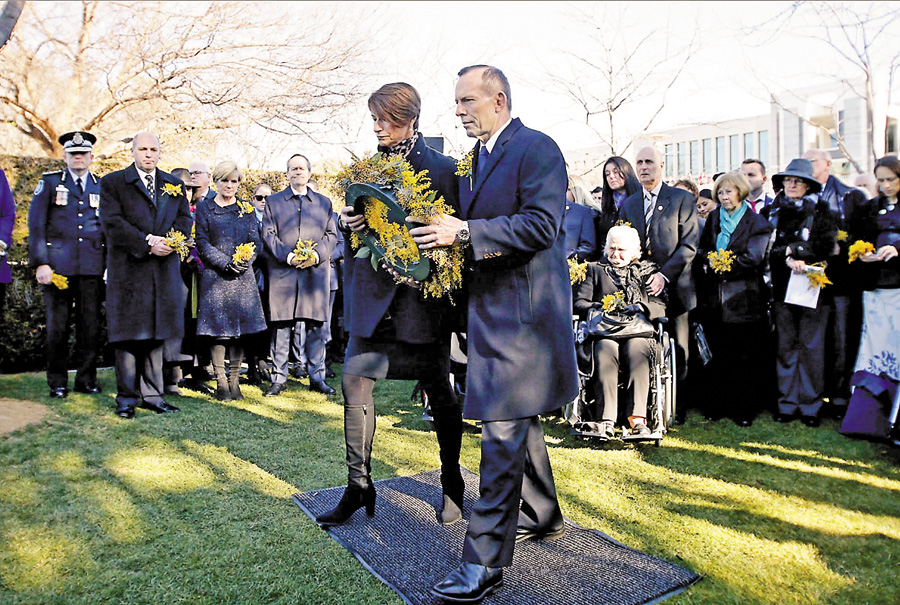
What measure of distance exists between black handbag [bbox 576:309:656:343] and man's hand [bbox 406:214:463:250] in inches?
124

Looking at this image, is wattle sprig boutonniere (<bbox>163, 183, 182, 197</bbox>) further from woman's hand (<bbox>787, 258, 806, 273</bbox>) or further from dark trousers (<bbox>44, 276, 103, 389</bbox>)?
woman's hand (<bbox>787, 258, 806, 273</bbox>)

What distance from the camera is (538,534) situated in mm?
3686

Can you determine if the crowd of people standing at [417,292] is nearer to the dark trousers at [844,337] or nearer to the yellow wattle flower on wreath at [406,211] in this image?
the dark trousers at [844,337]

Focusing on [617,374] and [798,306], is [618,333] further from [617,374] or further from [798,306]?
[798,306]

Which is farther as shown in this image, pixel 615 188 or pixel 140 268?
pixel 615 188

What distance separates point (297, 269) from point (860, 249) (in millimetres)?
5469

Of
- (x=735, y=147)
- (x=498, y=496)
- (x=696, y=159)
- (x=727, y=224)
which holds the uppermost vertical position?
(x=735, y=147)

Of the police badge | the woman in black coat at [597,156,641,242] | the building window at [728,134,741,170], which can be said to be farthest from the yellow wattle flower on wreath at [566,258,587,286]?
the building window at [728,134,741,170]

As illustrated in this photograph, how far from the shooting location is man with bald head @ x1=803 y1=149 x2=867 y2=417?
6746 millimetres

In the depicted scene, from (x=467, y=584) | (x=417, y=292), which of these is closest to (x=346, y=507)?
(x=467, y=584)

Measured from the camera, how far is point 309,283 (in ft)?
25.2

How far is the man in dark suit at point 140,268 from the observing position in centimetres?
643

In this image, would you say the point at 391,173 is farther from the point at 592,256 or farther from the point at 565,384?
the point at 592,256

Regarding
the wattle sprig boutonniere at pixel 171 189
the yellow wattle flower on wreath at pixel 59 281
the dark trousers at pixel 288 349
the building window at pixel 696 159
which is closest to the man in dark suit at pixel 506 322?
the wattle sprig boutonniere at pixel 171 189
